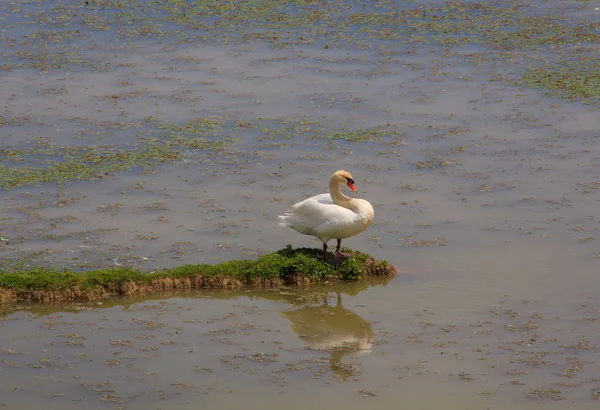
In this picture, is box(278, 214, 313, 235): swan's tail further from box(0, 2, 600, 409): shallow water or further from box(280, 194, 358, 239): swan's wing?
box(0, 2, 600, 409): shallow water

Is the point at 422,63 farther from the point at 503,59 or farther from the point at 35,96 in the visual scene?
the point at 35,96

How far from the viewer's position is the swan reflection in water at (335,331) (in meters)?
9.72

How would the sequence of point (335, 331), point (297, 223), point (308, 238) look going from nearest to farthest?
point (335, 331), point (297, 223), point (308, 238)

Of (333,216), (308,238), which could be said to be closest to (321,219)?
(333,216)

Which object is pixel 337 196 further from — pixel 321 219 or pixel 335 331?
pixel 335 331

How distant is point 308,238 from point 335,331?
2.27 m

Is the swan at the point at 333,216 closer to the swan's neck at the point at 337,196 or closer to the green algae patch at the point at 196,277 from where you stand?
the swan's neck at the point at 337,196

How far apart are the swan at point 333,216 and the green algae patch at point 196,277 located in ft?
0.80

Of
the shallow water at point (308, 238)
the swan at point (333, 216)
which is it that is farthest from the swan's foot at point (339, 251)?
the shallow water at point (308, 238)

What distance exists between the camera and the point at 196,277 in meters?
11.3

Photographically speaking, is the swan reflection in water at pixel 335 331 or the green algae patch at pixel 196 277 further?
the green algae patch at pixel 196 277

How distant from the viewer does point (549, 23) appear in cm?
2061

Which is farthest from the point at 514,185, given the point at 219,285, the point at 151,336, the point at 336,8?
the point at 336,8

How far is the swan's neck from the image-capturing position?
11539mm
